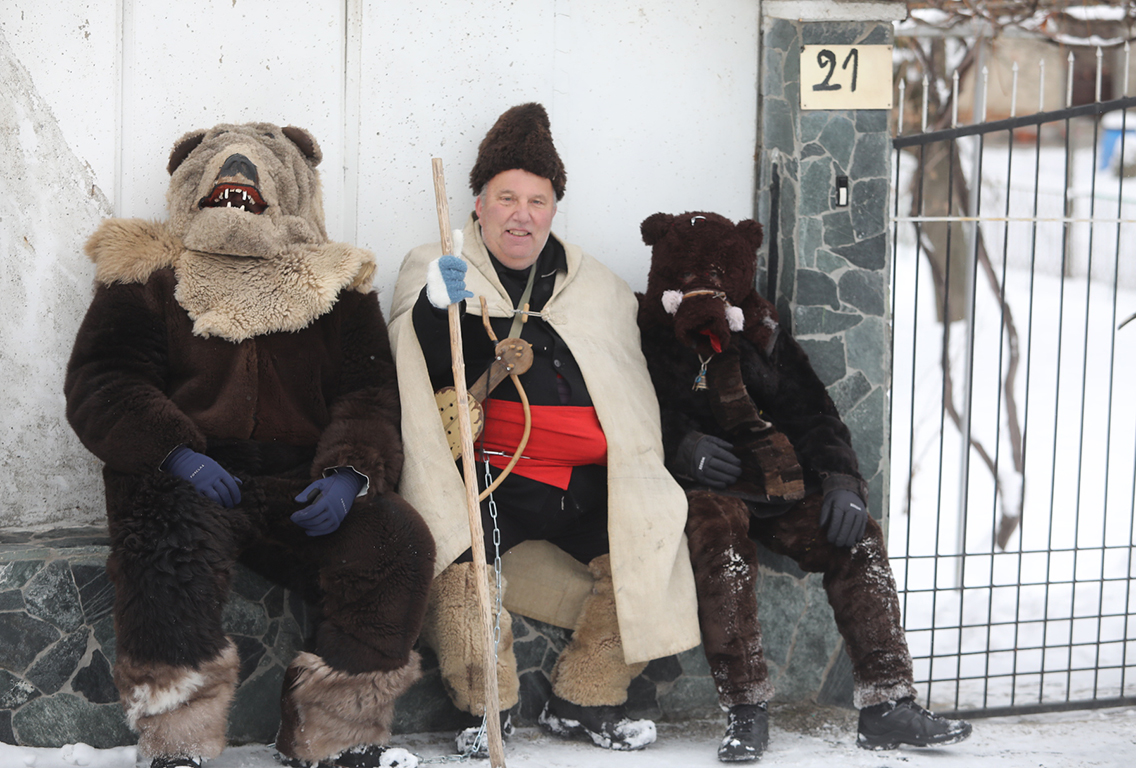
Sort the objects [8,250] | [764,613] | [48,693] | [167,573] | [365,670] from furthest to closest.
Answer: [764,613] < [8,250] < [48,693] < [365,670] < [167,573]

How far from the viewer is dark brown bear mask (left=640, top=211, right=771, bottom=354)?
3.02 metres

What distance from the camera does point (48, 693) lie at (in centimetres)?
265

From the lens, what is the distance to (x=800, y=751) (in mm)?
2965

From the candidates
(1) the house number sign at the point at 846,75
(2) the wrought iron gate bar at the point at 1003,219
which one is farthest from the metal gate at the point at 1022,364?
(1) the house number sign at the point at 846,75

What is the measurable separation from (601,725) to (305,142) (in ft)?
6.69

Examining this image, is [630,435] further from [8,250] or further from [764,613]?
[8,250]

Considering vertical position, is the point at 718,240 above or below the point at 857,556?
above

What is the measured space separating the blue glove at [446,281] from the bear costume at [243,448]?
0.33 m

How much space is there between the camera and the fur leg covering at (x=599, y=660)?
2.97 m

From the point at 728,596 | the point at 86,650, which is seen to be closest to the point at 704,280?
the point at 728,596

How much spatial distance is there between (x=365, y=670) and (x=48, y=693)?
0.94 meters

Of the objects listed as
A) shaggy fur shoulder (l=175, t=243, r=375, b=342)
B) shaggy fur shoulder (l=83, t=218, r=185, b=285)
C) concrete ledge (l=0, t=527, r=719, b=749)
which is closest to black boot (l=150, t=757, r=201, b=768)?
concrete ledge (l=0, t=527, r=719, b=749)

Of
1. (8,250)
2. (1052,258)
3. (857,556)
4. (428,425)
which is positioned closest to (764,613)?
(857,556)

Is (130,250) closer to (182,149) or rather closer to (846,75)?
(182,149)
